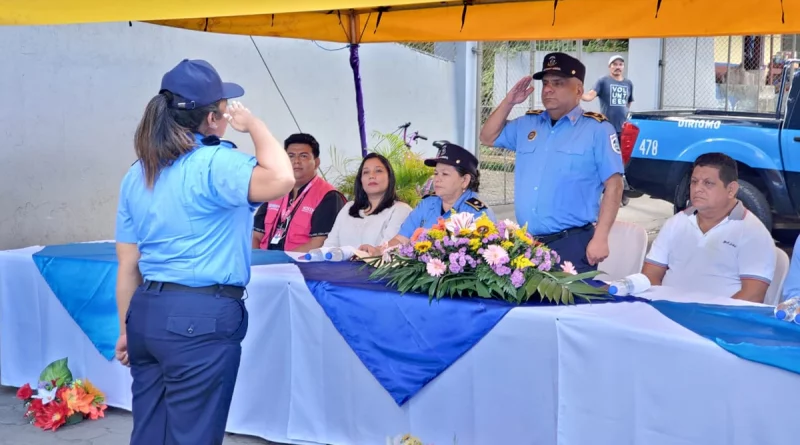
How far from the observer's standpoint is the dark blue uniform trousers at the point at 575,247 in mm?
4820

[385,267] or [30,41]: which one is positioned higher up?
[30,41]

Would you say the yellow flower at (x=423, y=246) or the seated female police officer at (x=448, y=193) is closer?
the yellow flower at (x=423, y=246)

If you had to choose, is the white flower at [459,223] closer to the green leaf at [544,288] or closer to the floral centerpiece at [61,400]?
the green leaf at [544,288]

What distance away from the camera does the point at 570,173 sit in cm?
484

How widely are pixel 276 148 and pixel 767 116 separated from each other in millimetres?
7574

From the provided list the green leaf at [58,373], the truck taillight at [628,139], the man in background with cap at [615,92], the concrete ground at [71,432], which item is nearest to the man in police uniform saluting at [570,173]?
the concrete ground at [71,432]

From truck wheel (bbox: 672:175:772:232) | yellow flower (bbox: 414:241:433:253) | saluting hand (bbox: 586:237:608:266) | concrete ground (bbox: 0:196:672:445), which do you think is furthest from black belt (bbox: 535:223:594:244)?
truck wheel (bbox: 672:175:772:232)

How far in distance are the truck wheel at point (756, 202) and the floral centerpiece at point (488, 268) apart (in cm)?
573

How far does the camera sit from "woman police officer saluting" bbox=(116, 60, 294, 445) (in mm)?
2797

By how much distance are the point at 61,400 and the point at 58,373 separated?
6.6 inches

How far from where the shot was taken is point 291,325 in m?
4.31

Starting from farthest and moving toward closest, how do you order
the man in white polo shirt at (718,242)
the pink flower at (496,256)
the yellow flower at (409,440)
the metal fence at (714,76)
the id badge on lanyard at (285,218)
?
the metal fence at (714,76) < the id badge on lanyard at (285,218) < the man in white polo shirt at (718,242) < the pink flower at (496,256) < the yellow flower at (409,440)

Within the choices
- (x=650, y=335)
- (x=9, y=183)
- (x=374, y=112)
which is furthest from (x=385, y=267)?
(x=374, y=112)

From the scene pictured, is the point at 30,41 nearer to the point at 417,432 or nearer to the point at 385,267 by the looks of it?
the point at 385,267
